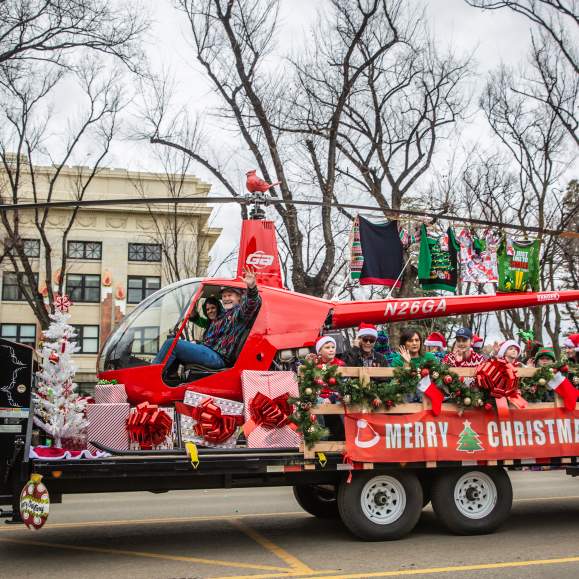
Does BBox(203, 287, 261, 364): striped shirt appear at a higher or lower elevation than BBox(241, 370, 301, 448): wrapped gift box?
higher

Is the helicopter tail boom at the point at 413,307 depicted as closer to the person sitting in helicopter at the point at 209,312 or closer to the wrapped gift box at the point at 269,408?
the wrapped gift box at the point at 269,408

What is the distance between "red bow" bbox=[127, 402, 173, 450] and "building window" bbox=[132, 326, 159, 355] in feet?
3.30

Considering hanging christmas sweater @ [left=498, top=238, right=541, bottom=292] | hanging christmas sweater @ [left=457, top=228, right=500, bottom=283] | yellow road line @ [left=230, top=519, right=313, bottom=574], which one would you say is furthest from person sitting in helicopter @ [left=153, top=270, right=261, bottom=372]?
hanging christmas sweater @ [left=498, top=238, right=541, bottom=292]

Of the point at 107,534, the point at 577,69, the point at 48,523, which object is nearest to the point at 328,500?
the point at 107,534

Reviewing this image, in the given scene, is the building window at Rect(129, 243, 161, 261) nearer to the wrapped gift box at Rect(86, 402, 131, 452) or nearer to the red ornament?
the wrapped gift box at Rect(86, 402, 131, 452)

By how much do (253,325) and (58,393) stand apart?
244cm

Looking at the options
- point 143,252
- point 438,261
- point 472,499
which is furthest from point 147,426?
point 143,252

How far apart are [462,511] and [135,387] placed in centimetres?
378

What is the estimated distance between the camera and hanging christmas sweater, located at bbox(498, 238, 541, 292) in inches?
448

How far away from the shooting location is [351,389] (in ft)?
24.2

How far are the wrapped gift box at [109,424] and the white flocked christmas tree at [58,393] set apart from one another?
292mm

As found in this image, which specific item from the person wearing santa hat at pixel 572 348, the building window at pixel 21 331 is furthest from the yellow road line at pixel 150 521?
the building window at pixel 21 331

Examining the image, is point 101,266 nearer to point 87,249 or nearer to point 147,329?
point 87,249

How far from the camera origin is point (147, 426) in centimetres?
752
